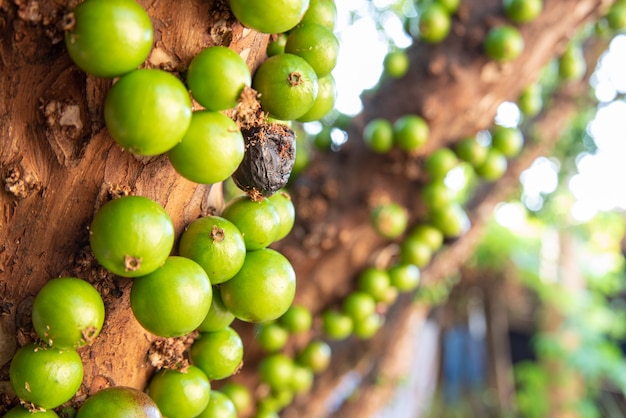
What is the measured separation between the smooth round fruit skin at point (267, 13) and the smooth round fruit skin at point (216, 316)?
1.30ft

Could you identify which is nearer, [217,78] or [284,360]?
[217,78]

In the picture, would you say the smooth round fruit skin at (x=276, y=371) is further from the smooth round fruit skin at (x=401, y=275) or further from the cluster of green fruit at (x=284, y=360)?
the smooth round fruit skin at (x=401, y=275)

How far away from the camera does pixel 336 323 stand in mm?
1798

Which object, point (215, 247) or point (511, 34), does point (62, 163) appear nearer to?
point (215, 247)

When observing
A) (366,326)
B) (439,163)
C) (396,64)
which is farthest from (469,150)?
(366,326)

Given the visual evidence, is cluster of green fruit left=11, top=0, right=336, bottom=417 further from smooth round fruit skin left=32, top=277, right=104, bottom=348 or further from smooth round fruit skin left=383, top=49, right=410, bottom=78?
smooth round fruit skin left=383, top=49, right=410, bottom=78

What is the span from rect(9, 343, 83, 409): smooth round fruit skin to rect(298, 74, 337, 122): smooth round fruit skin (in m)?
0.49

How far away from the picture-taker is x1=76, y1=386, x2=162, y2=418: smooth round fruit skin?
0.73m

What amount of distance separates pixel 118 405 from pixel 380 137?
126 cm

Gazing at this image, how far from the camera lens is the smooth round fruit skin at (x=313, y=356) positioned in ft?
5.91

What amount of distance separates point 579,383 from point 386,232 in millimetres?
3311

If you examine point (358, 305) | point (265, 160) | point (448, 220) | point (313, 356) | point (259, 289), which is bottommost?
point (313, 356)

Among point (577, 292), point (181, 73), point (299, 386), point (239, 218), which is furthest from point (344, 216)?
point (577, 292)

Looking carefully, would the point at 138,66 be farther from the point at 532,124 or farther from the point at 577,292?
the point at 577,292
